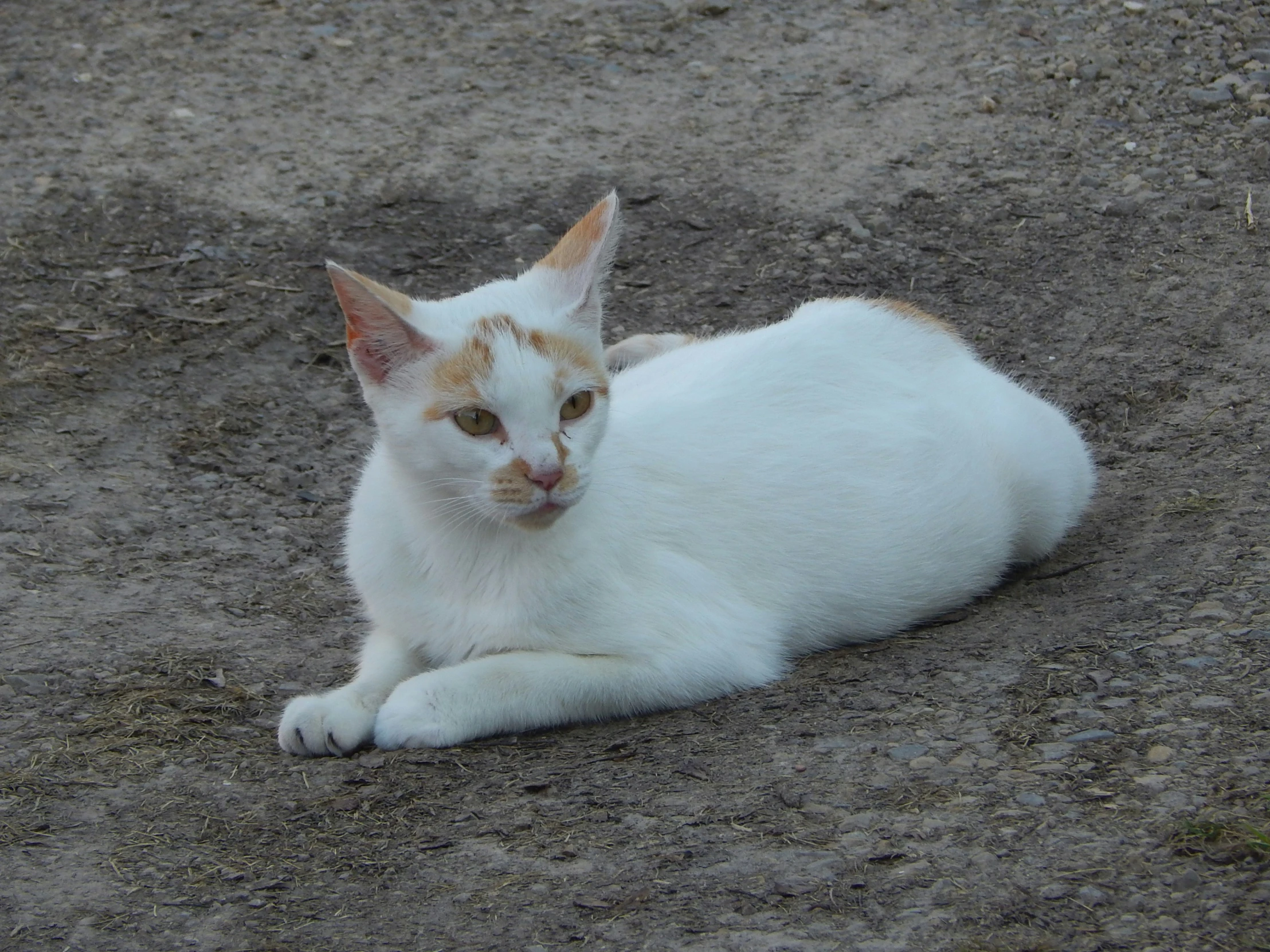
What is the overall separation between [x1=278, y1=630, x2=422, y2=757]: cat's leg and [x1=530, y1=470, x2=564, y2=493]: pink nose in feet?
2.41

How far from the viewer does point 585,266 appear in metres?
3.25

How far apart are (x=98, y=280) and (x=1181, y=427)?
4380 mm

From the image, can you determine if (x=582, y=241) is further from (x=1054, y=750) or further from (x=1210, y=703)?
(x=1210, y=703)

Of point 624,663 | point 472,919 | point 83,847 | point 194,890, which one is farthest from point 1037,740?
point 83,847

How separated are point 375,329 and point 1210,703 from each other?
200cm

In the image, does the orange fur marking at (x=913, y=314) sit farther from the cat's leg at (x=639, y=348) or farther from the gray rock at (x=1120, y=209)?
the gray rock at (x=1120, y=209)

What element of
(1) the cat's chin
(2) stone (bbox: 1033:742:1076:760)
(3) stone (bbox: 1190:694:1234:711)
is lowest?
(2) stone (bbox: 1033:742:1076:760)

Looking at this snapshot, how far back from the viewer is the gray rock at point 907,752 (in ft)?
9.62

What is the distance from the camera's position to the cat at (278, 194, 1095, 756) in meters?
3.04

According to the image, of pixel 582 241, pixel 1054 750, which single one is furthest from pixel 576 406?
pixel 1054 750

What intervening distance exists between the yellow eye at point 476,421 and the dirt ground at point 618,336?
750 millimetres

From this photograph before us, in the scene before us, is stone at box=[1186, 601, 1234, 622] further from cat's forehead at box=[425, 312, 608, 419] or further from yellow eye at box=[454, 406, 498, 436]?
yellow eye at box=[454, 406, 498, 436]

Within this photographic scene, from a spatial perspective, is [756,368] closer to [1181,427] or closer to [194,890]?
[1181,427]

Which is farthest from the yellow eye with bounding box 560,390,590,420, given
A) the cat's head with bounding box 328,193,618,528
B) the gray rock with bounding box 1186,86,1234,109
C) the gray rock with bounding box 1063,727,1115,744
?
the gray rock with bounding box 1186,86,1234,109
